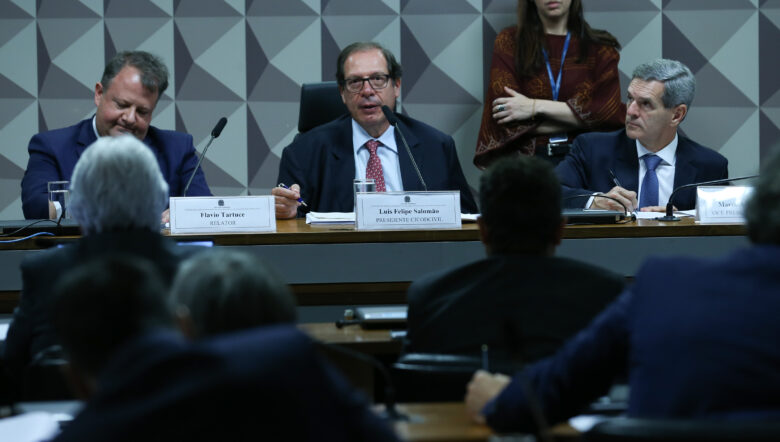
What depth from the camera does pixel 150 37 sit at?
5629 millimetres

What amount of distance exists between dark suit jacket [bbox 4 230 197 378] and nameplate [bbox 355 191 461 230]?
1.12 m

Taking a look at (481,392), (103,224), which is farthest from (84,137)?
(481,392)

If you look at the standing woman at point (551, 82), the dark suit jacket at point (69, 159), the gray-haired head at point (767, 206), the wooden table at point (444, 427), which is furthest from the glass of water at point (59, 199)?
the gray-haired head at point (767, 206)

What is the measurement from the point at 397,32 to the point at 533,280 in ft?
13.1

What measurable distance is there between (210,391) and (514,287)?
1047mm

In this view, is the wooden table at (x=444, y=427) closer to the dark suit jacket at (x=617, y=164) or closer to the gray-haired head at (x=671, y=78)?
the dark suit jacket at (x=617, y=164)

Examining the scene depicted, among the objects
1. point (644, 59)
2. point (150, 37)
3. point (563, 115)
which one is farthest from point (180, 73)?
point (644, 59)

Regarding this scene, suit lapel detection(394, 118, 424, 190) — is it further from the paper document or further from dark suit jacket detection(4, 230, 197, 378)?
dark suit jacket detection(4, 230, 197, 378)

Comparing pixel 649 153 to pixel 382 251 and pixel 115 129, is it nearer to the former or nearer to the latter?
pixel 382 251

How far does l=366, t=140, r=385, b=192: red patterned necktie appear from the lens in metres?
4.05

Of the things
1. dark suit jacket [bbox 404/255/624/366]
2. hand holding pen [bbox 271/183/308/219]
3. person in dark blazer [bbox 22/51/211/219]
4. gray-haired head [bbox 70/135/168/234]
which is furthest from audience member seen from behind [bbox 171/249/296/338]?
person in dark blazer [bbox 22/51/211/219]

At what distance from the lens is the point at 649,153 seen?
13.6 ft

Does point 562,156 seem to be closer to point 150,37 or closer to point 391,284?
point 391,284

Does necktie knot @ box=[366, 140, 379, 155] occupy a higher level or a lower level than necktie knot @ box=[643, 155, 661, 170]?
higher
